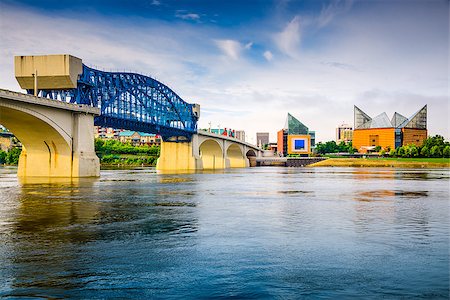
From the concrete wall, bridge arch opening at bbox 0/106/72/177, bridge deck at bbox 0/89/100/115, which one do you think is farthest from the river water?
the concrete wall

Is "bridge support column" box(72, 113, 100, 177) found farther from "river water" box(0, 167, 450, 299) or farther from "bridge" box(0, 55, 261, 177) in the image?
"river water" box(0, 167, 450, 299)

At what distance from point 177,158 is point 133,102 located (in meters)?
33.5

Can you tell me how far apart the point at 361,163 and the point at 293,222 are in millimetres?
162992

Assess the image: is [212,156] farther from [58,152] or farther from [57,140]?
[57,140]

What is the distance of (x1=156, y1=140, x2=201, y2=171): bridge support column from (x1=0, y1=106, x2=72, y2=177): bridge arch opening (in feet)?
205

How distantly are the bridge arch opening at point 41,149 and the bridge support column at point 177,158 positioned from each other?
6236 centimetres

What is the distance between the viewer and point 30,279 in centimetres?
1257

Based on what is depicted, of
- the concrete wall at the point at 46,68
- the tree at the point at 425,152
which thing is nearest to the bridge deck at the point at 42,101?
the concrete wall at the point at 46,68

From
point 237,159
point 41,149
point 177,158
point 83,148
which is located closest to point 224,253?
point 83,148

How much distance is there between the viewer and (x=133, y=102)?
11038 cm

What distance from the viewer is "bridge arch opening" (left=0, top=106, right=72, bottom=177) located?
68.7 metres

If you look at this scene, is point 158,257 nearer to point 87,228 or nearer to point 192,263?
point 192,263

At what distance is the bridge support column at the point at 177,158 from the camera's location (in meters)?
137

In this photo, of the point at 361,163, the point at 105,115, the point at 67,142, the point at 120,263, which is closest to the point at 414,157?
the point at 361,163
